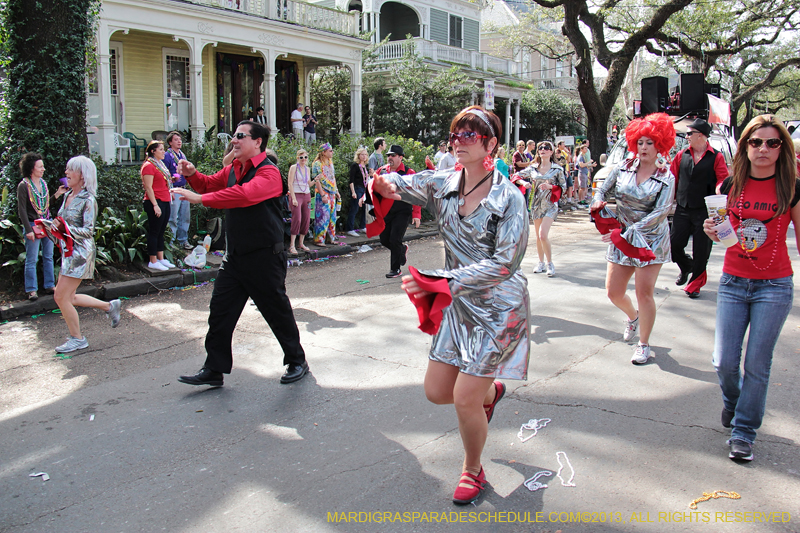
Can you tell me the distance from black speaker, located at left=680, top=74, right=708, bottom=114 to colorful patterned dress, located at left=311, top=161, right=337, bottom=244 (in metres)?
8.25

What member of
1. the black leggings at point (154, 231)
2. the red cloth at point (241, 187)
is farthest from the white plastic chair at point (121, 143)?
the red cloth at point (241, 187)

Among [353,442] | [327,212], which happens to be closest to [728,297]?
[353,442]

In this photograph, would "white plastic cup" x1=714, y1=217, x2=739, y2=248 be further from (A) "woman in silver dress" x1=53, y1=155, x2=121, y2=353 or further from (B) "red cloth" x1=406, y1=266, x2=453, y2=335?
(A) "woman in silver dress" x1=53, y1=155, x2=121, y2=353

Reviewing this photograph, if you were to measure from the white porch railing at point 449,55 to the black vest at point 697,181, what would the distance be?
20.4 m

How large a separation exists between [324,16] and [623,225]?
59.2 feet

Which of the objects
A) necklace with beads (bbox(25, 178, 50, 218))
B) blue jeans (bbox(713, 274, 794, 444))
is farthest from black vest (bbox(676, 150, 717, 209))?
necklace with beads (bbox(25, 178, 50, 218))

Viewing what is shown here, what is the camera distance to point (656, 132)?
520 centimetres

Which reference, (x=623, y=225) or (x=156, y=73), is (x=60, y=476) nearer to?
(x=623, y=225)

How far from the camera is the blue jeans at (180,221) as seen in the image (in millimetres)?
10367

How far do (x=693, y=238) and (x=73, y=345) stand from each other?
23.5ft

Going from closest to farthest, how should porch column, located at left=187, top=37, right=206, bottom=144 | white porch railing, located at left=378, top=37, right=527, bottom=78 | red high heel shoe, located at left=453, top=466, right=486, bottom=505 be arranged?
red high heel shoe, located at left=453, top=466, right=486, bottom=505
porch column, located at left=187, top=37, right=206, bottom=144
white porch railing, located at left=378, top=37, right=527, bottom=78

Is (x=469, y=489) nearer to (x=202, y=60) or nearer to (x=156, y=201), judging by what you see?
(x=156, y=201)

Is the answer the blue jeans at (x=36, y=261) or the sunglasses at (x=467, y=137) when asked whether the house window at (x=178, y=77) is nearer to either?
the blue jeans at (x=36, y=261)

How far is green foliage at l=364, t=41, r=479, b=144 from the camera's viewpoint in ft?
84.0
